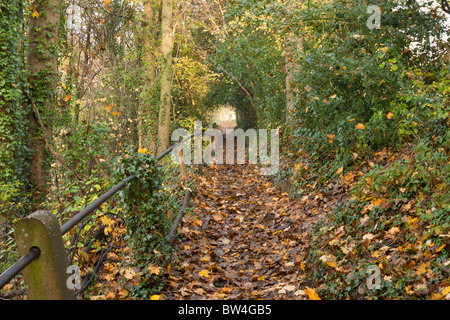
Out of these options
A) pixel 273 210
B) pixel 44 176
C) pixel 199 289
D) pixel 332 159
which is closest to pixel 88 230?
pixel 199 289

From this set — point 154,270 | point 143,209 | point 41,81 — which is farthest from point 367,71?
point 41,81

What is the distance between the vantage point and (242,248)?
616 cm

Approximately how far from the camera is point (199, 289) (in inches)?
176

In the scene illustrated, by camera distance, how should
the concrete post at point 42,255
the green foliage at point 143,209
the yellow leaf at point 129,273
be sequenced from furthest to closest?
the green foliage at point 143,209 → the yellow leaf at point 129,273 → the concrete post at point 42,255

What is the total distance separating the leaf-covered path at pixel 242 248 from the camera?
4551mm

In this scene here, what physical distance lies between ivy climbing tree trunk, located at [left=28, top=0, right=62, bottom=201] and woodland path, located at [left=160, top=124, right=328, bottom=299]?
4688 millimetres

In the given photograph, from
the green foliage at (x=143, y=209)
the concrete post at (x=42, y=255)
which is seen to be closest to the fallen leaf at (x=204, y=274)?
the green foliage at (x=143, y=209)

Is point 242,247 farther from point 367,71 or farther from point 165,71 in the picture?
point 165,71

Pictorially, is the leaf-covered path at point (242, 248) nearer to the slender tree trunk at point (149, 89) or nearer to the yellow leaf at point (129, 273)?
the yellow leaf at point (129, 273)

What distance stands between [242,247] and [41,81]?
24.7 ft

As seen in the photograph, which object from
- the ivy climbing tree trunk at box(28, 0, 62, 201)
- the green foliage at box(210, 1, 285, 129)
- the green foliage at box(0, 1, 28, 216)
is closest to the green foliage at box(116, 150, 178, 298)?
the green foliage at box(210, 1, 285, 129)
